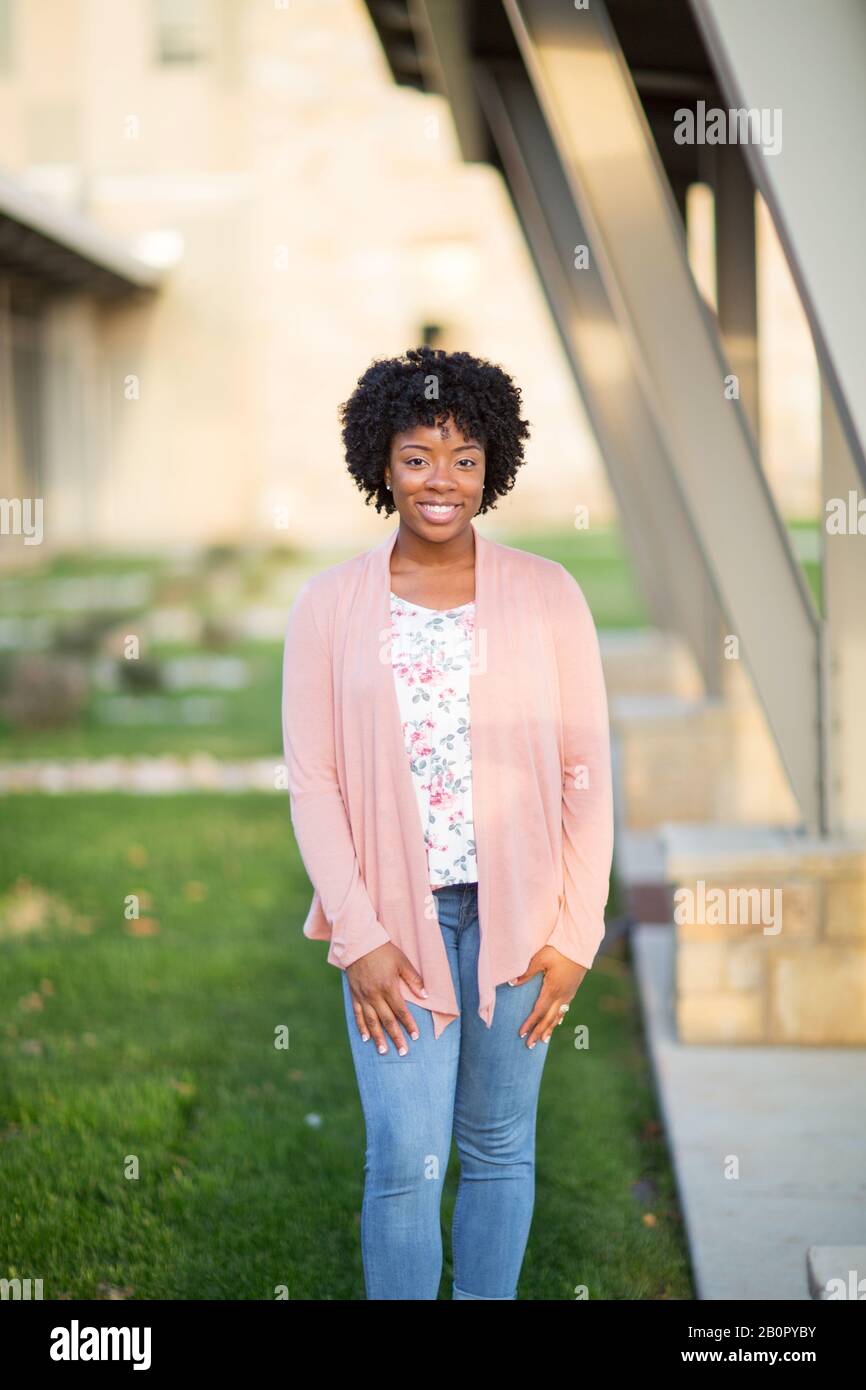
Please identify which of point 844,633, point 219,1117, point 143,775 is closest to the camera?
point 219,1117

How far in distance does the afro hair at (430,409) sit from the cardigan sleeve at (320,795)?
0.31 m

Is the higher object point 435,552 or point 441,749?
point 435,552

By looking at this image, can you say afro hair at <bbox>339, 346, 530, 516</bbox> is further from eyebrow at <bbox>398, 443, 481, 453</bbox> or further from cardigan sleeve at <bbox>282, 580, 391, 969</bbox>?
cardigan sleeve at <bbox>282, 580, 391, 969</bbox>

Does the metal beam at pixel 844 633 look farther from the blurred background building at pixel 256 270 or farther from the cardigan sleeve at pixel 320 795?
the blurred background building at pixel 256 270

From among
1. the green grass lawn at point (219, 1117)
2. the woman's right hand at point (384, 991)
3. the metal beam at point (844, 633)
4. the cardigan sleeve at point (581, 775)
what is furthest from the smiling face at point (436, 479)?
the metal beam at point (844, 633)

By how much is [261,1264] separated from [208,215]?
28145 mm

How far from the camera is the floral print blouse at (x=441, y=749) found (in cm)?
269

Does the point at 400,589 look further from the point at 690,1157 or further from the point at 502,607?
the point at 690,1157

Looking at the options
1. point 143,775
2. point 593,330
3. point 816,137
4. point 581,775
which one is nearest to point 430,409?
point 581,775

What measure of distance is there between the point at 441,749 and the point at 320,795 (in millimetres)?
242

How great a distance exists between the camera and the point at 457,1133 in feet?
9.34

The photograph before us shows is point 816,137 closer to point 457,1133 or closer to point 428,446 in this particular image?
point 428,446

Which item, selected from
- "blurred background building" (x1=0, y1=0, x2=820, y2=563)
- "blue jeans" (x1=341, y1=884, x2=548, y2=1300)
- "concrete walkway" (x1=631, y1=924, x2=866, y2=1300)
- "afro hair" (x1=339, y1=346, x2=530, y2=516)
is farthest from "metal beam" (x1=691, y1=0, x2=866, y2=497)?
"blurred background building" (x1=0, y1=0, x2=820, y2=563)
